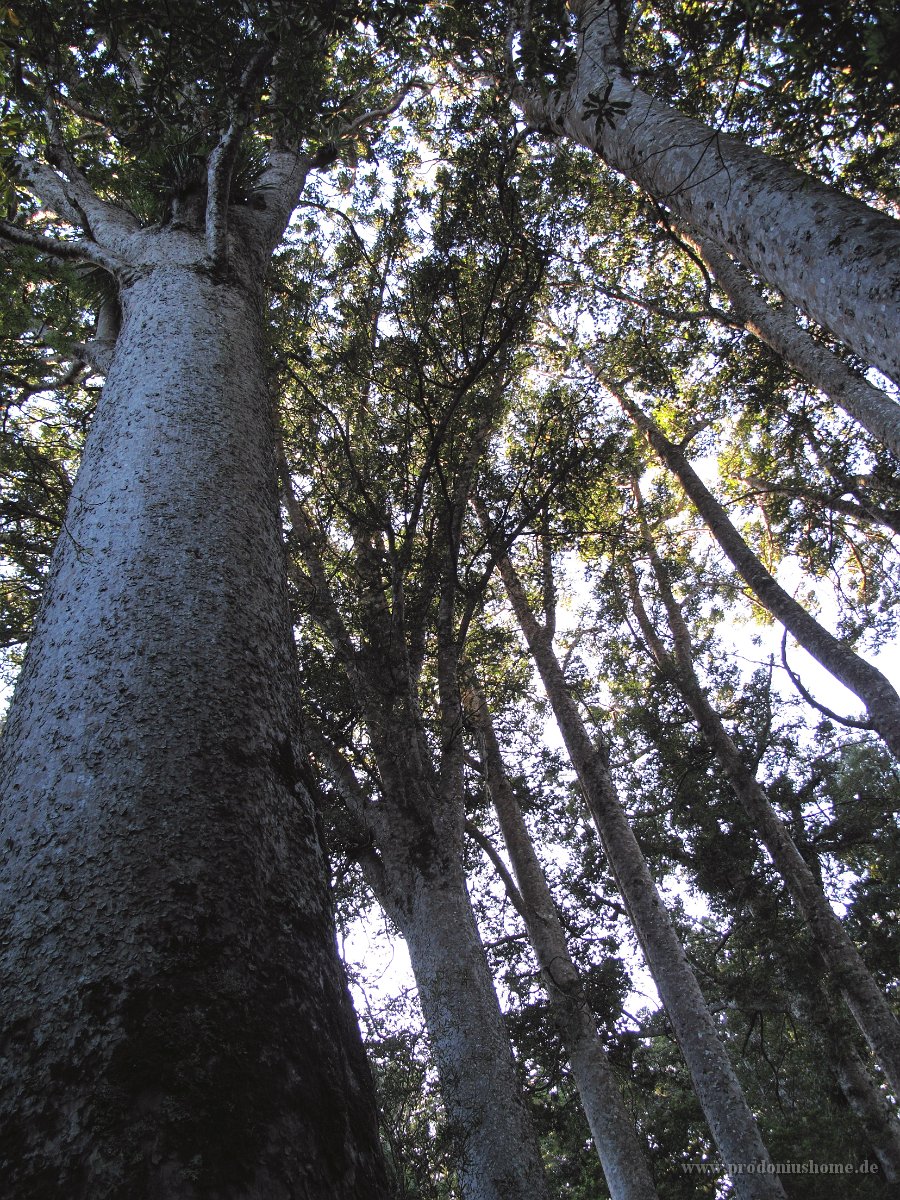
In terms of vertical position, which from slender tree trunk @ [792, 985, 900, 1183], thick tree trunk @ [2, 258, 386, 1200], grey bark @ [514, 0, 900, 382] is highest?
grey bark @ [514, 0, 900, 382]

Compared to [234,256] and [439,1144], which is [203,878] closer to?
[234,256]

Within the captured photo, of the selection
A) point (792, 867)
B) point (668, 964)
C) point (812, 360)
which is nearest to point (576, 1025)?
point (668, 964)

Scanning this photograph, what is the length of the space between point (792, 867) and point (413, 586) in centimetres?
564

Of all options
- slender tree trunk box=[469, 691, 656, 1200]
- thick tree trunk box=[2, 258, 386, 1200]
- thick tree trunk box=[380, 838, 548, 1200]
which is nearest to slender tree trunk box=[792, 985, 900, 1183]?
slender tree trunk box=[469, 691, 656, 1200]

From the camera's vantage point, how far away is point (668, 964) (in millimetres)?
6535

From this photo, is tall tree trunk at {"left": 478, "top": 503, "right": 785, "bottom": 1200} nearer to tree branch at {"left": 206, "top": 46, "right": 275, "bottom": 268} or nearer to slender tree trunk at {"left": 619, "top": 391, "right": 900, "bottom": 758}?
slender tree trunk at {"left": 619, "top": 391, "right": 900, "bottom": 758}

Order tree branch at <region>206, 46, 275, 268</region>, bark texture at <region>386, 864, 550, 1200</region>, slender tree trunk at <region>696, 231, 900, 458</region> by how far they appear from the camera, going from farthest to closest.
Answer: slender tree trunk at <region>696, 231, 900, 458</region> < bark texture at <region>386, 864, 550, 1200</region> < tree branch at <region>206, 46, 275, 268</region>

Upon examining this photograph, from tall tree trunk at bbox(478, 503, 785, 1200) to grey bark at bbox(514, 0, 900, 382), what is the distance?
2.61 m

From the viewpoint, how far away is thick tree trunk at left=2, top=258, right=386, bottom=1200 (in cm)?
77

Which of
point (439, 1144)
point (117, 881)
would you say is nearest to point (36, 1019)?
point (117, 881)

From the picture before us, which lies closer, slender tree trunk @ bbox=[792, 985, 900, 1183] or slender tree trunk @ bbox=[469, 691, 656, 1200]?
slender tree trunk @ bbox=[469, 691, 656, 1200]

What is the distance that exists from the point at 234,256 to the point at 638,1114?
47.2ft

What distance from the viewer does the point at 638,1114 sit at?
11.7 meters

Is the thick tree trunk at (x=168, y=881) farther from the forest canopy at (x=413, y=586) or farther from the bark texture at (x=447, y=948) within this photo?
the bark texture at (x=447, y=948)
